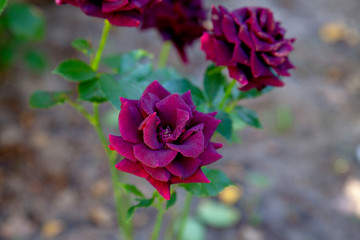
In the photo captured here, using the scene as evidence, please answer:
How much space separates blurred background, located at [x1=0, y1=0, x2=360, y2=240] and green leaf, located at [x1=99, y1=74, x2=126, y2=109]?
1.00m

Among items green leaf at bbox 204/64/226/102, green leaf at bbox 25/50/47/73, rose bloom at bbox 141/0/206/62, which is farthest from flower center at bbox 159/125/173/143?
green leaf at bbox 25/50/47/73

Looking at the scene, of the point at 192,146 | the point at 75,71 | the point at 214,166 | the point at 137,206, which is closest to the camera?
the point at 192,146

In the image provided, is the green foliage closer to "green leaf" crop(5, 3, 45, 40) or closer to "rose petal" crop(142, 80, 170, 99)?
"green leaf" crop(5, 3, 45, 40)

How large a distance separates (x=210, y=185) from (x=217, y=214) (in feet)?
3.66

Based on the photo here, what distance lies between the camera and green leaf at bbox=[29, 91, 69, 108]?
0.80 metres

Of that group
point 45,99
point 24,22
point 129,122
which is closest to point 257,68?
point 129,122

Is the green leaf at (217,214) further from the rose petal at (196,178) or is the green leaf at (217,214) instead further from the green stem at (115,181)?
the rose petal at (196,178)

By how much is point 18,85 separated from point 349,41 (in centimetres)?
237

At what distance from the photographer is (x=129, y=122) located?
524 mm

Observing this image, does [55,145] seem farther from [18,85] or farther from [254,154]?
[254,154]

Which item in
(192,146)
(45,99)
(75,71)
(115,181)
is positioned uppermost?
(192,146)

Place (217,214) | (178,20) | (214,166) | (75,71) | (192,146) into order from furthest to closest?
(214,166) → (217,214) → (178,20) → (75,71) → (192,146)

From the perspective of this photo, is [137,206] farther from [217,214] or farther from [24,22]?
[24,22]

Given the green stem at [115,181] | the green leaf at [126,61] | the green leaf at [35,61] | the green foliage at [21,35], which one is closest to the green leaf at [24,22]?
the green foliage at [21,35]
